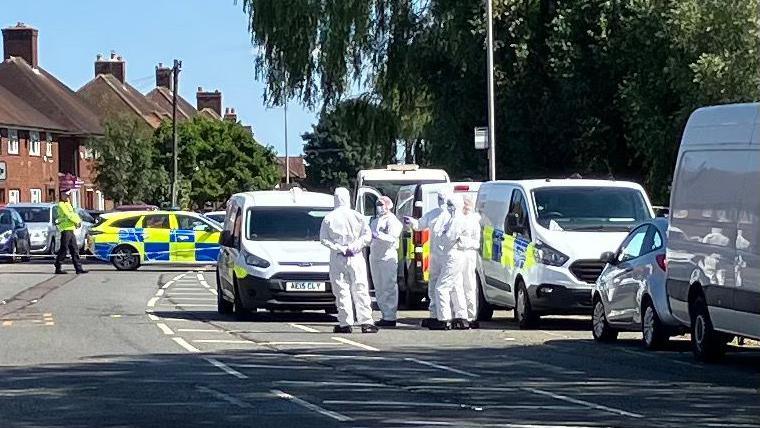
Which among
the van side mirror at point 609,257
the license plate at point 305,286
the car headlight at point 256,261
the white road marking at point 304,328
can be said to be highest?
the van side mirror at point 609,257

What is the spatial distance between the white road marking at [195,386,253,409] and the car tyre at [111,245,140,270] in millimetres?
27507

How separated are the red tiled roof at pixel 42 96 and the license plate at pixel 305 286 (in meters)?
61.3

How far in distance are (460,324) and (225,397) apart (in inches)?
325

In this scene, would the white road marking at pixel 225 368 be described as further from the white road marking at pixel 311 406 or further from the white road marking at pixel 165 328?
the white road marking at pixel 165 328

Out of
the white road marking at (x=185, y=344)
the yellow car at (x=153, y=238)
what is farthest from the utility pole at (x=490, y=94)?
the white road marking at (x=185, y=344)

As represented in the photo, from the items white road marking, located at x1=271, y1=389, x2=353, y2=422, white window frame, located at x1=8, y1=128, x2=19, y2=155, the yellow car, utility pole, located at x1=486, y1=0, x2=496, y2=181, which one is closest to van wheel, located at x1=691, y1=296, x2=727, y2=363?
white road marking, located at x1=271, y1=389, x2=353, y2=422

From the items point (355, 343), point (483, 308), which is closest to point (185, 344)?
point (355, 343)

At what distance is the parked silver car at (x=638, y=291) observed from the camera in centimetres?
1783

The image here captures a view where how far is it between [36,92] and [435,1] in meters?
48.0

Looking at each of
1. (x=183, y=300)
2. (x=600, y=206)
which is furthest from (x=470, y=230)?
(x=183, y=300)

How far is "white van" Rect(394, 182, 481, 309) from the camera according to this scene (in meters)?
25.4

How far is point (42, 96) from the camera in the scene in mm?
84438

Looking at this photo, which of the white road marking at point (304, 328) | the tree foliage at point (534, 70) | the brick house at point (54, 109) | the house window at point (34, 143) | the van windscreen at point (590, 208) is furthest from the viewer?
the brick house at point (54, 109)

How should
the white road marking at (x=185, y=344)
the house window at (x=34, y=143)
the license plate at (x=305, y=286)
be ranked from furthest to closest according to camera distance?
the house window at (x=34, y=143), the license plate at (x=305, y=286), the white road marking at (x=185, y=344)
